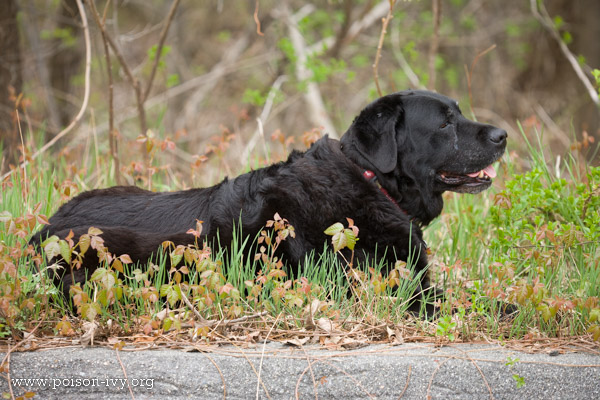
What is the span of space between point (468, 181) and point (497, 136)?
1.10ft

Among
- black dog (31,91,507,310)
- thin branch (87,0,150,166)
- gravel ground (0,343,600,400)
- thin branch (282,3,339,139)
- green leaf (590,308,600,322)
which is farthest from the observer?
thin branch (282,3,339,139)

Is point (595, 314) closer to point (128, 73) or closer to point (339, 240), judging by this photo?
point (339, 240)

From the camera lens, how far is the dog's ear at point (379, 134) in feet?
12.3

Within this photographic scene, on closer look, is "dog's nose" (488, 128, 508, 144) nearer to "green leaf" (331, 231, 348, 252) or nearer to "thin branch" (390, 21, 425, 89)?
"green leaf" (331, 231, 348, 252)

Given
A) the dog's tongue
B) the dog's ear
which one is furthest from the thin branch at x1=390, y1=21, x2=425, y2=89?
the dog's ear

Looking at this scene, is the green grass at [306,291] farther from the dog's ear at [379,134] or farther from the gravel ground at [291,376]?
the dog's ear at [379,134]

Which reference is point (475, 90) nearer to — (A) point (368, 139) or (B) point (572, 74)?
(B) point (572, 74)

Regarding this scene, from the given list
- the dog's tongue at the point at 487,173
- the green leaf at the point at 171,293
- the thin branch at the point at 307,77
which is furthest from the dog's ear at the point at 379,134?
the thin branch at the point at 307,77

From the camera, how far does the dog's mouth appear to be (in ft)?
13.0

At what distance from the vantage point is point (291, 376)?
2764mm

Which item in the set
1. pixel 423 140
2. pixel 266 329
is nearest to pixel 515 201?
pixel 423 140

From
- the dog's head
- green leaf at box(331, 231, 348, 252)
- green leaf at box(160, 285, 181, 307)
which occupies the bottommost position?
green leaf at box(160, 285, 181, 307)

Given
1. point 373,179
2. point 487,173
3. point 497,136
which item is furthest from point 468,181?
point 373,179

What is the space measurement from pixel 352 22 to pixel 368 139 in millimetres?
6306
